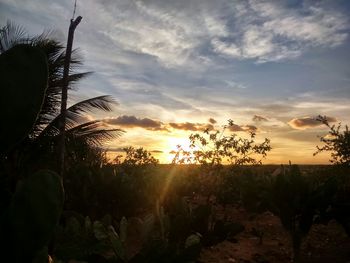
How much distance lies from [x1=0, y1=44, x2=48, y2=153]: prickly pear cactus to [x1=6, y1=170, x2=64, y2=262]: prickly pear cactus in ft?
0.71

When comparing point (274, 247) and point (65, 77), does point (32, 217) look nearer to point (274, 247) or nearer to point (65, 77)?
point (65, 77)

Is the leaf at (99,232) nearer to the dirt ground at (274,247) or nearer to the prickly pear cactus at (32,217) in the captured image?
the prickly pear cactus at (32,217)

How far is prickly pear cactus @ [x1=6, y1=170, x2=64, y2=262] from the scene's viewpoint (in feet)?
5.37

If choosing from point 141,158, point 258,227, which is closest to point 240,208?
point 258,227

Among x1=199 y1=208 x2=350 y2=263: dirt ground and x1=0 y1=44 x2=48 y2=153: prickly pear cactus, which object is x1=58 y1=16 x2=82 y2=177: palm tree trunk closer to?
x1=0 y1=44 x2=48 y2=153: prickly pear cactus

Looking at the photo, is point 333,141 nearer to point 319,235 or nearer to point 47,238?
point 319,235

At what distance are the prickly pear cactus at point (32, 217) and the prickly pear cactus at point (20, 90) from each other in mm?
217

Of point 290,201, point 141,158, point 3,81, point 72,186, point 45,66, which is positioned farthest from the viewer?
point 141,158

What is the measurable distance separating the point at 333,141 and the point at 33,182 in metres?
9.34

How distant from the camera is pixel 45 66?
1.88 meters

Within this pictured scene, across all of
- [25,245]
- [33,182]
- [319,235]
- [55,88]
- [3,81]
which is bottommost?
[319,235]

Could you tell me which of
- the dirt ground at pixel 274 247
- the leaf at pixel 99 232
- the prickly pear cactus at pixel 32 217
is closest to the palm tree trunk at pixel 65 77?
the leaf at pixel 99 232

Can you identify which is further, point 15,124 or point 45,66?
point 45,66

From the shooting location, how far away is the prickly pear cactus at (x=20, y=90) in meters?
1.71
